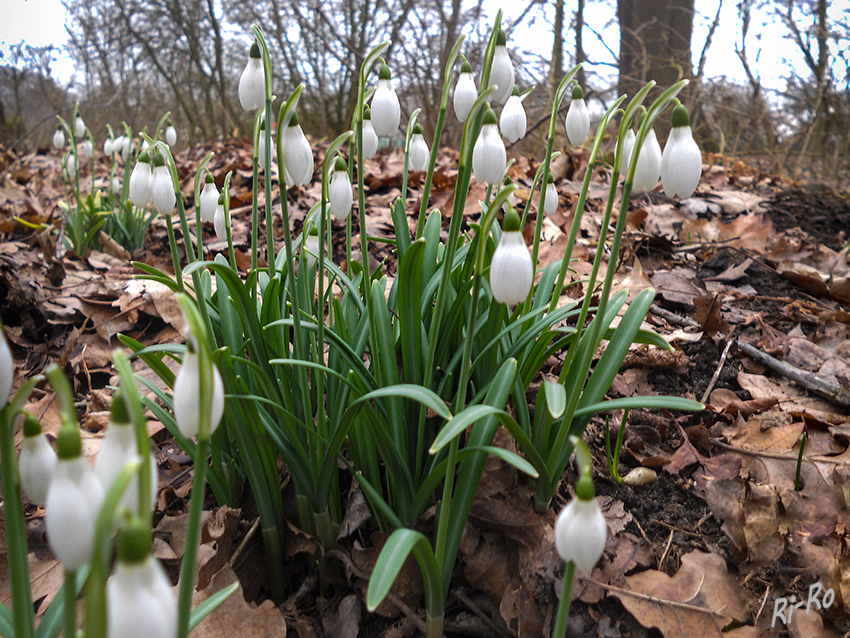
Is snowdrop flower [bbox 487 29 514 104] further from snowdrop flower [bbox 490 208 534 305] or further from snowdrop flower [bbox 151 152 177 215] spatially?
snowdrop flower [bbox 151 152 177 215]

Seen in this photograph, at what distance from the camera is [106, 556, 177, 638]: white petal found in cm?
56

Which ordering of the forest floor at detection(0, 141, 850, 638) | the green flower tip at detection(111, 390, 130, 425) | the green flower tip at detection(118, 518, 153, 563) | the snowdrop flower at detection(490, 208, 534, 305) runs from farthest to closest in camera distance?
1. the forest floor at detection(0, 141, 850, 638)
2. the snowdrop flower at detection(490, 208, 534, 305)
3. the green flower tip at detection(111, 390, 130, 425)
4. the green flower tip at detection(118, 518, 153, 563)

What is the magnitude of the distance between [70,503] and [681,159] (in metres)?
1.23

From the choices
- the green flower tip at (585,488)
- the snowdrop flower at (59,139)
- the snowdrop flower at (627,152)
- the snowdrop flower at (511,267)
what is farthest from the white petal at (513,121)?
the snowdrop flower at (59,139)

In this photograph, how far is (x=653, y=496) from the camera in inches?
68.7

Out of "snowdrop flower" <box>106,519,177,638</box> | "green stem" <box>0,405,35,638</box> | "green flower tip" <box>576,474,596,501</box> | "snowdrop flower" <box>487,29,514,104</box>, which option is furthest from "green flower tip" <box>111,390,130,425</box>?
"snowdrop flower" <box>487,29,514,104</box>

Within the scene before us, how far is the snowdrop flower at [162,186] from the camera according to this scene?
4.77 ft

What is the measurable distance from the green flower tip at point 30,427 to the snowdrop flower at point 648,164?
1197mm

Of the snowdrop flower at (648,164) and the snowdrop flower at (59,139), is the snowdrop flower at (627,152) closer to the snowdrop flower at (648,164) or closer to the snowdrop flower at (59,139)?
the snowdrop flower at (648,164)

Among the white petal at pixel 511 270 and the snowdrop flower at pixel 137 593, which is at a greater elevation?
the white petal at pixel 511 270

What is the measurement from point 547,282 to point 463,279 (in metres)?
0.39

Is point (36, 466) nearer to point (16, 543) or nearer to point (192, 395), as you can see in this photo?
point (16, 543)

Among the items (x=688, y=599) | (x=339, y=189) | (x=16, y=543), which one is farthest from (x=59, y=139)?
(x=688, y=599)

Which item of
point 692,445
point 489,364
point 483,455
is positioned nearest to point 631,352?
point 692,445
